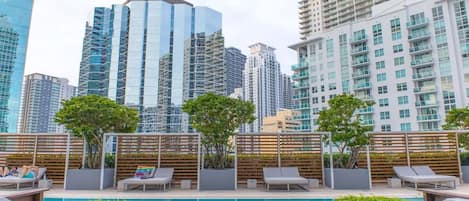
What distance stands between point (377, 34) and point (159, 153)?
40009mm

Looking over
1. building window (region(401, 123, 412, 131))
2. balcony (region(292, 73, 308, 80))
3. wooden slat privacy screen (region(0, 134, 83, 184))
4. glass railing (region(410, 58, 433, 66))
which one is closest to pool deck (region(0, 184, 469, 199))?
wooden slat privacy screen (region(0, 134, 83, 184))

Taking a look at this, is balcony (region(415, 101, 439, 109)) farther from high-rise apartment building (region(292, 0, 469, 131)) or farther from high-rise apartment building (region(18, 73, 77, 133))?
high-rise apartment building (region(18, 73, 77, 133))

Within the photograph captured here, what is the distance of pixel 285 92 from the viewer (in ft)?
300

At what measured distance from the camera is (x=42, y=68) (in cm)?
6284

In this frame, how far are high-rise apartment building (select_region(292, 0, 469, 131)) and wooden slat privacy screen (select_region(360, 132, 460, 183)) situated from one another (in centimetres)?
2883

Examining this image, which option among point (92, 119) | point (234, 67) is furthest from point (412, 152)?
point (234, 67)

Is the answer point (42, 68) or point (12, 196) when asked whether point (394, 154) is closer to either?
point (12, 196)

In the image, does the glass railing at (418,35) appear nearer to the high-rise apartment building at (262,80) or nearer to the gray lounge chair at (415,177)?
the gray lounge chair at (415,177)

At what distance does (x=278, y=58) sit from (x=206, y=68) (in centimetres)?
3443

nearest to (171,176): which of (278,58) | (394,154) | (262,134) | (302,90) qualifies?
(262,134)

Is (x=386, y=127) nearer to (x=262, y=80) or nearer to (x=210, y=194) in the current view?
→ (x=210, y=194)

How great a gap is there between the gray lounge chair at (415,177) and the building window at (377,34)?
3607 centimetres

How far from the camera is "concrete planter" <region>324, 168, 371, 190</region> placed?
33.3 feet

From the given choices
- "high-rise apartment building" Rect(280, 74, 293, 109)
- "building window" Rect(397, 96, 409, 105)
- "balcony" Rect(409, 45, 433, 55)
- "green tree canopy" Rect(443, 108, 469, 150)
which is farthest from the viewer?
"high-rise apartment building" Rect(280, 74, 293, 109)
